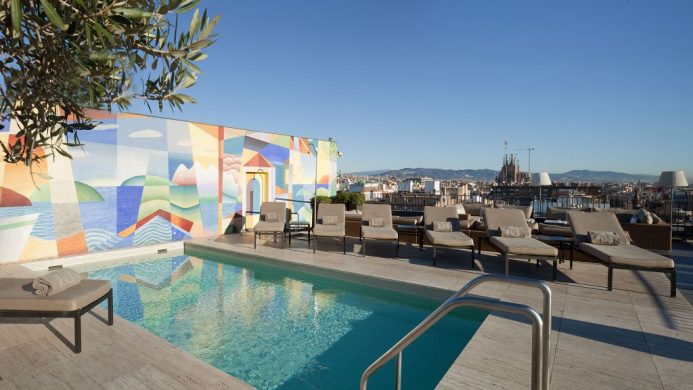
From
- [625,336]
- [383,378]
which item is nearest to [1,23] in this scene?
[383,378]

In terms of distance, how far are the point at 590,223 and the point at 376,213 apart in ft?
12.9

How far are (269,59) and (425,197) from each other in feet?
27.7

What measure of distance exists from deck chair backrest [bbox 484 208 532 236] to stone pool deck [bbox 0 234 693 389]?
1464 millimetres

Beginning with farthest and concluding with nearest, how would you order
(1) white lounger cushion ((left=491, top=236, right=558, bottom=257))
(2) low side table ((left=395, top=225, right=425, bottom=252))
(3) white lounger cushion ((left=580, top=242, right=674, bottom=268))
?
(2) low side table ((left=395, top=225, right=425, bottom=252)), (1) white lounger cushion ((left=491, top=236, right=558, bottom=257)), (3) white lounger cushion ((left=580, top=242, right=674, bottom=268))

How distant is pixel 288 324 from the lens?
4262mm

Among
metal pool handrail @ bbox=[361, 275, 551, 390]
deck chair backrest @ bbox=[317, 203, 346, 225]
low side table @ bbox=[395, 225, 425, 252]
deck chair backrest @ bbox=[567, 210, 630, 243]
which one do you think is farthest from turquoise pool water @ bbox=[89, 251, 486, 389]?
deck chair backrest @ bbox=[567, 210, 630, 243]

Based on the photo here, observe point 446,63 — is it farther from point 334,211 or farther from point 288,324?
point 288,324

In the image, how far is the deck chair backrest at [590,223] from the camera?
566 cm

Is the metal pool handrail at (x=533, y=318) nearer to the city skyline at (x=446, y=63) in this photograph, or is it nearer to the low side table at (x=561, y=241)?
the low side table at (x=561, y=241)

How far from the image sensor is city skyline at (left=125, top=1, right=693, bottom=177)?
9.68 meters

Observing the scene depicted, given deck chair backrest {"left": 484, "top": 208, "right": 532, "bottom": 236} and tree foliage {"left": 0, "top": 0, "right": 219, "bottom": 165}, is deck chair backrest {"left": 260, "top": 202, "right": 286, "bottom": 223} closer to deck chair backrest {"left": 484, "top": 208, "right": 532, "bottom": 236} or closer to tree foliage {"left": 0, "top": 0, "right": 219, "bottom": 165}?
deck chair backrest {"left": 484, "top": 208, "right": 532, "bottom": 236}

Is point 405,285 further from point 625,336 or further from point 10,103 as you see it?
point 10,103

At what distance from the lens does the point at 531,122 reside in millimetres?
22453

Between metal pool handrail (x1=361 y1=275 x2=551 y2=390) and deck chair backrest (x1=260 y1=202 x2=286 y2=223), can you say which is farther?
deck chair backrest (x1=260 y1=202 x2=286 y2=223)
